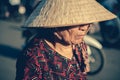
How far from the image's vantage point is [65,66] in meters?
2.89

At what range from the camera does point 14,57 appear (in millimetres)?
6973

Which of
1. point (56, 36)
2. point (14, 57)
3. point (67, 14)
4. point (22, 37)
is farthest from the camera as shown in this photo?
point (22, 37)

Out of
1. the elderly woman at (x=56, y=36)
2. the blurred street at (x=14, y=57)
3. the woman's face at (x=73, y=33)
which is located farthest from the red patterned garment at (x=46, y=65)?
the blurred street at (x=14, y=57)

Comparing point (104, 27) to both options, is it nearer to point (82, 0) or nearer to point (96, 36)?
point (96, 36)

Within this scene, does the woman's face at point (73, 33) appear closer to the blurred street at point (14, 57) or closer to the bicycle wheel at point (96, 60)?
the blurred street at point (14, 57)

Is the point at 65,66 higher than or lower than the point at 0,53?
lower

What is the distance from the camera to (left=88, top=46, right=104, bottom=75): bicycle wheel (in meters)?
6.10

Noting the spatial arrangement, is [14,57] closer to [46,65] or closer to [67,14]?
[46,65]

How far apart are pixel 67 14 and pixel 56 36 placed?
0.88 ft

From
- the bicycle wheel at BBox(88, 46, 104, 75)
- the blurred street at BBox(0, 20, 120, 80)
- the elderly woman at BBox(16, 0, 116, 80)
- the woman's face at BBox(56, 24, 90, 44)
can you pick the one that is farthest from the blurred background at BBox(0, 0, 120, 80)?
the woman's face at BBox(56, 24, 90, 44)

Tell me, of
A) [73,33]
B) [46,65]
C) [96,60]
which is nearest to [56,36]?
[73,33]

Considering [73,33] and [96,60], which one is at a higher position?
[96,60]

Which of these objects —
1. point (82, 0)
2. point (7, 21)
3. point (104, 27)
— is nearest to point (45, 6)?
point (82, 0)

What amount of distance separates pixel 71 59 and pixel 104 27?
16.7 ft
